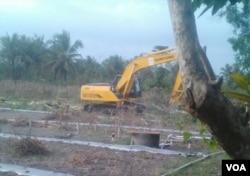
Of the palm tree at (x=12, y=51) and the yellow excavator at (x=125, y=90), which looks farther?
the palm tree at (x=12, y=51)

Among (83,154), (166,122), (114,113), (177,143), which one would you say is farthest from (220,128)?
(114,113)

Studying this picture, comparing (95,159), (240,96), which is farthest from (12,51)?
(240,96)

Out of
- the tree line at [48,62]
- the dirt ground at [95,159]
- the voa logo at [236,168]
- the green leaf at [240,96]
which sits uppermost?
the tree line at [48,62]

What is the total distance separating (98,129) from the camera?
1273 centimetres

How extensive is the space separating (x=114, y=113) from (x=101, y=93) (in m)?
1.38

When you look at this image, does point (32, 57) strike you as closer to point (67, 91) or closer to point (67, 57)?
point (67, 57)

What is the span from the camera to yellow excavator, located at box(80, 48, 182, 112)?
55.5 ft

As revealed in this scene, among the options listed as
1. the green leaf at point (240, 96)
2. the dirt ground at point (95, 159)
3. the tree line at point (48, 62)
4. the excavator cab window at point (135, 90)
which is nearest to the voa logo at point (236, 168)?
the green leaf at point (240, 96)

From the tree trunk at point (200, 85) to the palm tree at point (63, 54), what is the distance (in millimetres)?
38035

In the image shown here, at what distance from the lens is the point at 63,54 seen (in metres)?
40.7

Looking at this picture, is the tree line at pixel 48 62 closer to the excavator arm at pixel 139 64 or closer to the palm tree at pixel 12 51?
→ the palm tree at pixel 12 51

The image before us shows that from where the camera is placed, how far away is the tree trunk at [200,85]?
1641mm

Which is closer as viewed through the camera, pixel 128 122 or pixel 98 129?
pixel 98 129

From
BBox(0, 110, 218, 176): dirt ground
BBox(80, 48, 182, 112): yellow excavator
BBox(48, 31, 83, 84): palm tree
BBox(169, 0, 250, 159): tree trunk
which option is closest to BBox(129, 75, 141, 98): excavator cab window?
BBox(80, 48, 182, 112): yellow excavator
